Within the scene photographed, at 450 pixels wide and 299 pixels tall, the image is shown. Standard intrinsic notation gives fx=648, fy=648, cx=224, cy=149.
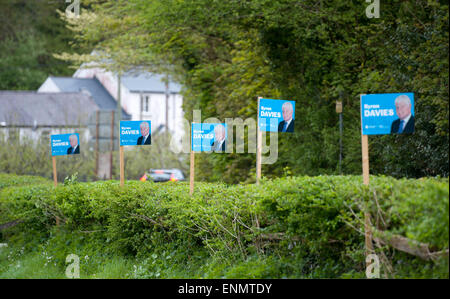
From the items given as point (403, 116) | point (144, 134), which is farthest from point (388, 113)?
point (144, 134)

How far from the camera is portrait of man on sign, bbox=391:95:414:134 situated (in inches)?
287

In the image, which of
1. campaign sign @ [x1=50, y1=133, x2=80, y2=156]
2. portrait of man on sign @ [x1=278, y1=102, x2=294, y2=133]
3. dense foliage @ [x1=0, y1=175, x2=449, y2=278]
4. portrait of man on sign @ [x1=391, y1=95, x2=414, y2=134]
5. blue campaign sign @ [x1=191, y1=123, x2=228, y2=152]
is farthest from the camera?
campaign sign @ [x1=50, y1=133, x2=80, y2=156]

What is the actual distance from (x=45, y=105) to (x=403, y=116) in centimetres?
4915

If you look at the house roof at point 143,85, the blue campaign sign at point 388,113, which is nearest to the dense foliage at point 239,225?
the blue campaign sign at point 388,113

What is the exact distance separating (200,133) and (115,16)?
54.7ft

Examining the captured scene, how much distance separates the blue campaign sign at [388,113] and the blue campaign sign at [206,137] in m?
3.72

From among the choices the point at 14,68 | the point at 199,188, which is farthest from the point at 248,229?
the point at 14,68

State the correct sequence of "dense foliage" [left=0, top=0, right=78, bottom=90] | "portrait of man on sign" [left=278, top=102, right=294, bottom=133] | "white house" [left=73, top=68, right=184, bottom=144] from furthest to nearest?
"dense foliage" [left=0, top=0, right=78, bottom=90] < "white house" [left=73, top=68, right=184, bottom=144] < "portrait of man on sign" [left=278, top=102, right=294, bottom=133]

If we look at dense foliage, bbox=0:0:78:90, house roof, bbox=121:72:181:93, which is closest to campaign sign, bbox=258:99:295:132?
house roof, bbox=121:72:181:93

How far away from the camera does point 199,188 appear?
405 inches

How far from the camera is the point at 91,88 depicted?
198ft

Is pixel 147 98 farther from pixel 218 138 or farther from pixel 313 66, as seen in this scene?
pixel 218 138

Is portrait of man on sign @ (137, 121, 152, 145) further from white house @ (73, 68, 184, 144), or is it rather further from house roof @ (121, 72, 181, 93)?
house roof @ (121, 72, 181, 93)

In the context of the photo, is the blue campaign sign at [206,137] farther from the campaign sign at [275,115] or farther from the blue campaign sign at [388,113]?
the blue campaign sign at [388,113]
